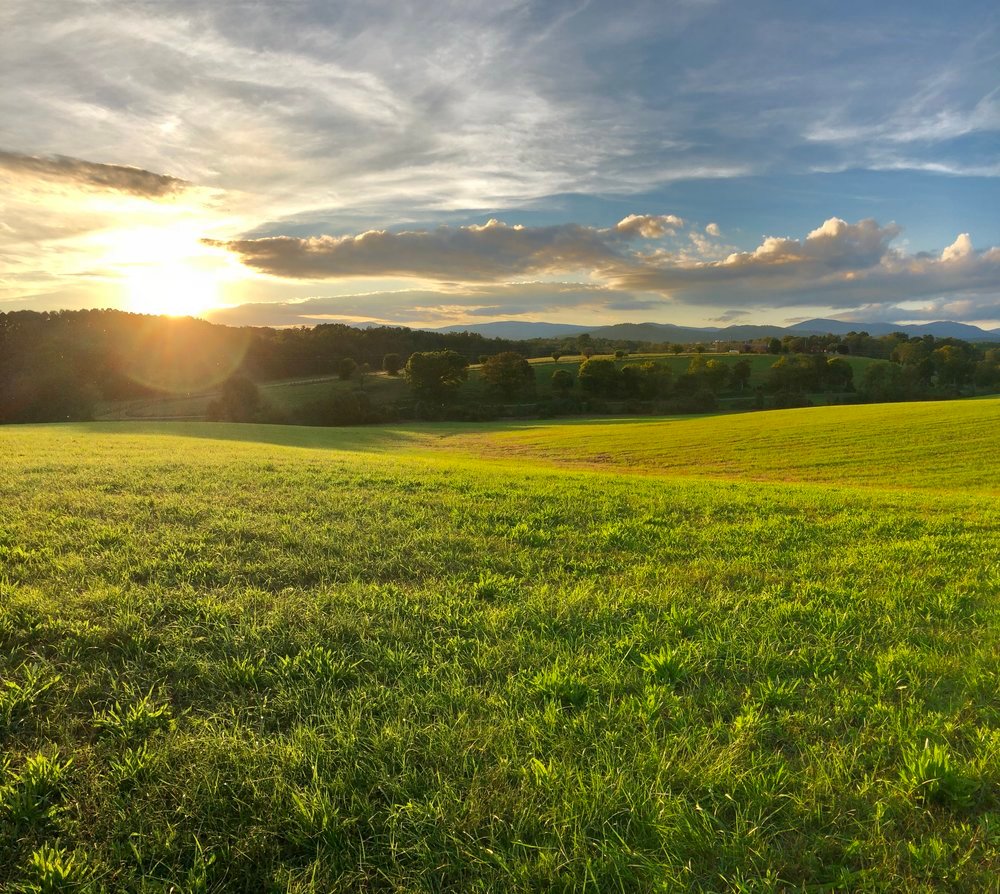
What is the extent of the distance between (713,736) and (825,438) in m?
47.2

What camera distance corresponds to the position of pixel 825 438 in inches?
1726

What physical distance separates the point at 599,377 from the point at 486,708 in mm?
103700

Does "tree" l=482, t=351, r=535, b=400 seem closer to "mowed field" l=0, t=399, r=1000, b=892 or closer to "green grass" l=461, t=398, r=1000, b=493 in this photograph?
"green grass" l=461, t=398, r=1000, b=493

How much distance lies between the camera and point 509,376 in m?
105

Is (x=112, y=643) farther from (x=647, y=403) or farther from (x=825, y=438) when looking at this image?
(x=647, y=403)

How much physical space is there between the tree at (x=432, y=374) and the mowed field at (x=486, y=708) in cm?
9330

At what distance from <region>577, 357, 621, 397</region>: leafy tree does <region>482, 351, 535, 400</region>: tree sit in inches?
411

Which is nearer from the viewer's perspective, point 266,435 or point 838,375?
point 266,435

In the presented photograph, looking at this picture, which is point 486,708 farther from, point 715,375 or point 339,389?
point 715,375

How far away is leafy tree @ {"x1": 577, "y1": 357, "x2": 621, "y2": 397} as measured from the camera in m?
105

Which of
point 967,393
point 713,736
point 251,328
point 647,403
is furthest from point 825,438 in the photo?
point 251,328

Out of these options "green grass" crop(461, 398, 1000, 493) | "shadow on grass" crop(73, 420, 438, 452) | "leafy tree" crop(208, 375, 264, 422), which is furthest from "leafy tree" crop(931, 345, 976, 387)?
"leafy tree" crop(208, 375, 264, 422)

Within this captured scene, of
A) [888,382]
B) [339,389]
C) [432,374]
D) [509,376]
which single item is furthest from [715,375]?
Result: [339,389]

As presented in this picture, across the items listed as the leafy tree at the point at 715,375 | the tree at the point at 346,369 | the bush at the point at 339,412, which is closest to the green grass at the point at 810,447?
the bush at the point at 339,412
